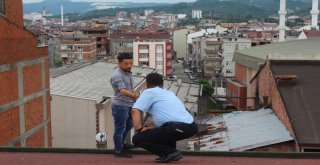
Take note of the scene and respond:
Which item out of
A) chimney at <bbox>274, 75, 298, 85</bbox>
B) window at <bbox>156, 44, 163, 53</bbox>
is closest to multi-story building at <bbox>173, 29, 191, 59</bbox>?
window at <bbox>156, 44, 163, 53</bbox>

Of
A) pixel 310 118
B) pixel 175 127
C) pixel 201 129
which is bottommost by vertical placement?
pixel 201 129

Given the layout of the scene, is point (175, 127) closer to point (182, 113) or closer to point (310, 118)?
point (182, 113)

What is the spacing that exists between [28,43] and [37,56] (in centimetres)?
77

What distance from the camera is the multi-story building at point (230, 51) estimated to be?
221 feet

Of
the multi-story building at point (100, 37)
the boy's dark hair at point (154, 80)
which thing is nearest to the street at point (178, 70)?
the multi-story building at point (100, 37)

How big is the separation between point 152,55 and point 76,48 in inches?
555

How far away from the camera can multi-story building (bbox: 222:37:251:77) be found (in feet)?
221

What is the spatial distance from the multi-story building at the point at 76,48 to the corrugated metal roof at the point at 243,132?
61.9m

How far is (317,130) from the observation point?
877 cm

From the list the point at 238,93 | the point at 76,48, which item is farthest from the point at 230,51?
the point at 238,93

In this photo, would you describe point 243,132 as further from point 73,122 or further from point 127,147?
point 73,122

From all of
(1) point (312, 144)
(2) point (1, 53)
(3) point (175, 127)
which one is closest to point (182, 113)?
(3) point (175, 127)

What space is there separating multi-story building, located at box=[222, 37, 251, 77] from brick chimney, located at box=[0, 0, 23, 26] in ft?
182

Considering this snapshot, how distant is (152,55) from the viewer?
2625 inches
